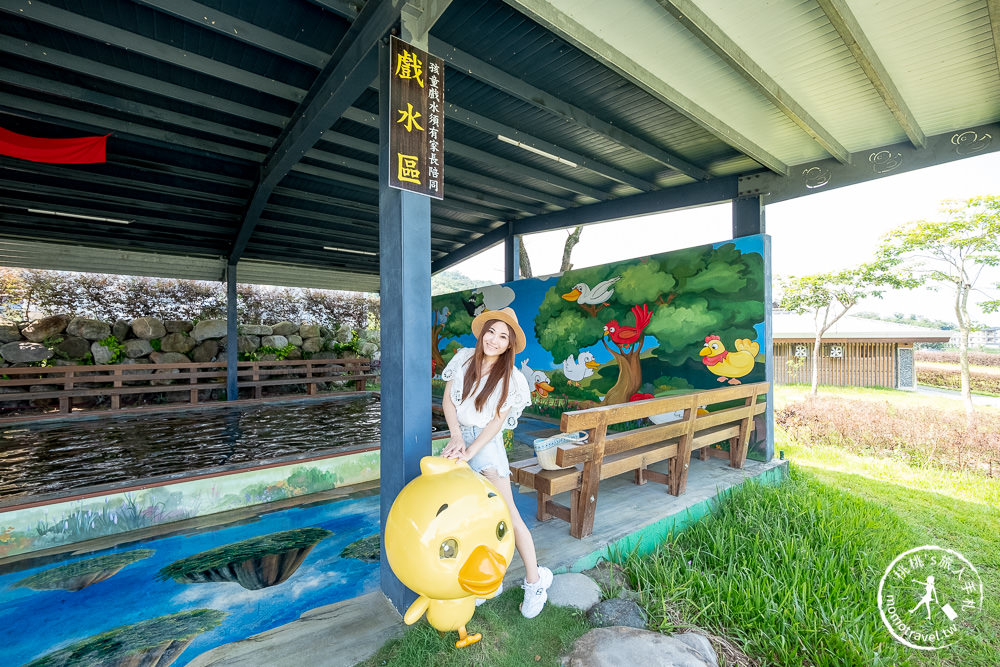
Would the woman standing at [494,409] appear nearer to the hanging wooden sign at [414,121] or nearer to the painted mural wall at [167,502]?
the hanging wooden sign at [414,121]

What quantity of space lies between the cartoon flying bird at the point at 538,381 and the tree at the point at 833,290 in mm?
9287

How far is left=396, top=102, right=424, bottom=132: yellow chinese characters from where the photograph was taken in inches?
87.9

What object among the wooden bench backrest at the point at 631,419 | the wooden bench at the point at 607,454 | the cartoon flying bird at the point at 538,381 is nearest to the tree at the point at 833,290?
the cartoon flying bird at the point at 538,381

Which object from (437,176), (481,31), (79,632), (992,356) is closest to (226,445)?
(79,632)

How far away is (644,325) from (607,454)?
312 centimetres

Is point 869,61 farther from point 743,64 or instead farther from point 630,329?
point 630,329

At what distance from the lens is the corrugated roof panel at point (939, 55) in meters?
2.63

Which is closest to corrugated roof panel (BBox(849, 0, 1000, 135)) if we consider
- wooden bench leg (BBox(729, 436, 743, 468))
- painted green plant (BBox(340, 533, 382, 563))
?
wooden bench leg (BBox(729, 436, 743, 468))

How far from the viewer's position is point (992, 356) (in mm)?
12617

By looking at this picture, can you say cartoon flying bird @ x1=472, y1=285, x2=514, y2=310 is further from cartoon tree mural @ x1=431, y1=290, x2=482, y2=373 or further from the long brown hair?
the long brown hair

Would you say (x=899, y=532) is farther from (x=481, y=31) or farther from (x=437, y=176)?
(x=481, y=31)

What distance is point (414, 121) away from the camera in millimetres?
2277

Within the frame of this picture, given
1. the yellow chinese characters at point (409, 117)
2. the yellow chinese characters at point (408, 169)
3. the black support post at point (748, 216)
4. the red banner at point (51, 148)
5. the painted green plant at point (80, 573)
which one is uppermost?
the red banner at point (51, 148)

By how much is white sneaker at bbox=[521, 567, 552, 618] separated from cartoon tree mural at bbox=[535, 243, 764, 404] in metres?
3.65
